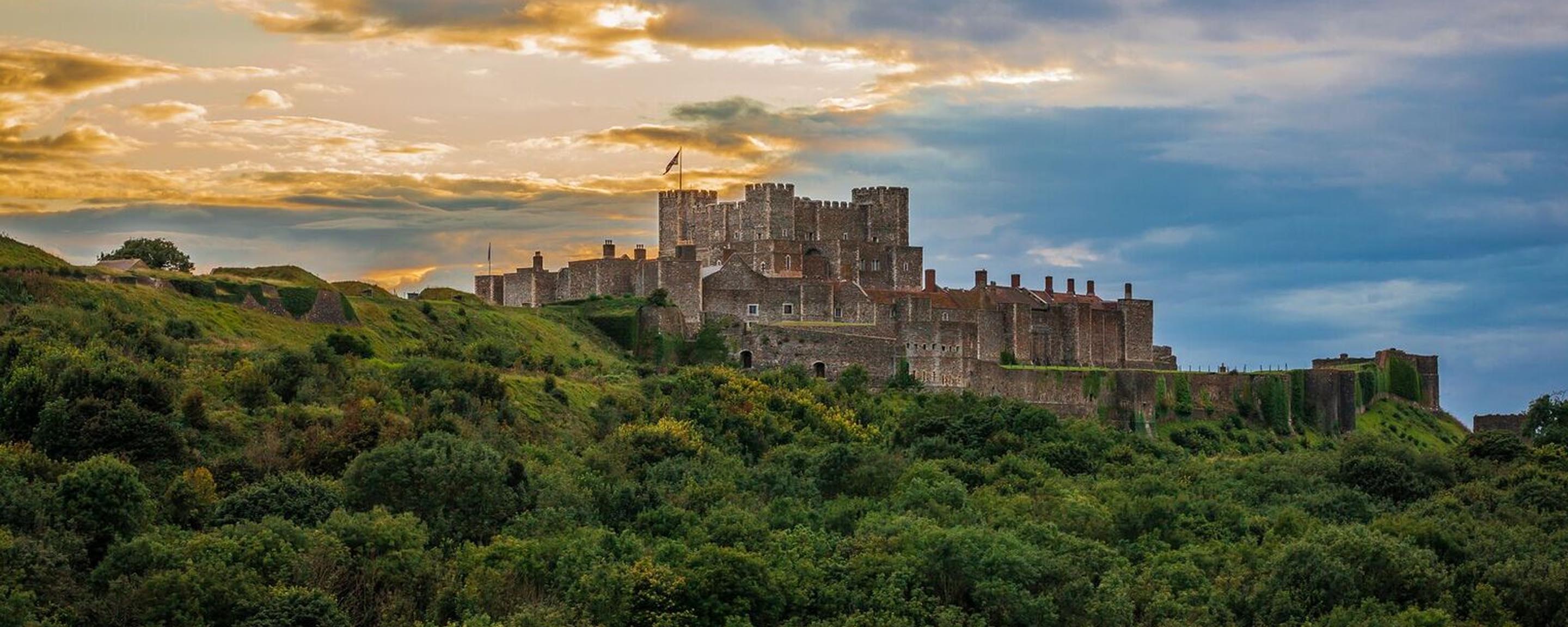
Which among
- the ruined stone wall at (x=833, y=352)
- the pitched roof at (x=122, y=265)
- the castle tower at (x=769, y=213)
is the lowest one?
the ruined stone wall at (x=833, y=352)

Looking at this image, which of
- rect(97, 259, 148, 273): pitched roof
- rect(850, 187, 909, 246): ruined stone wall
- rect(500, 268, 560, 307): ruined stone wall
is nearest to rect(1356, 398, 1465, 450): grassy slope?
rect(850, 187, 909, 246): ruined stone wall

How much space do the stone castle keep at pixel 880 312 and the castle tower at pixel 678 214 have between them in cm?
7

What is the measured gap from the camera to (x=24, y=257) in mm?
53375

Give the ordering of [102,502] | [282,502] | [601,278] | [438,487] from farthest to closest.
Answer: [601,278]
[438,487]
[282,502]
[102,502]

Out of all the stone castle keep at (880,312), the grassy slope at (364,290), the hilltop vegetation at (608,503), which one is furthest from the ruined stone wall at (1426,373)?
the grassy slope at (364,290)

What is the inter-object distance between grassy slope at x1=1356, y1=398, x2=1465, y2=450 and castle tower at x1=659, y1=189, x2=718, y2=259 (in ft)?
100

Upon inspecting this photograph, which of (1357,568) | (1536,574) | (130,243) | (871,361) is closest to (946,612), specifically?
(1357,568)

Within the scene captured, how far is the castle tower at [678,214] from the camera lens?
8556 centimetres

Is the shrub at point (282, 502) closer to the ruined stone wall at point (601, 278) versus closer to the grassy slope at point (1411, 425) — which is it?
the ruined stone wall at point (601, 278)

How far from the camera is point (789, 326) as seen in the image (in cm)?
7156

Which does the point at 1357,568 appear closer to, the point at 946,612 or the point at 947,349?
the point at 946,612

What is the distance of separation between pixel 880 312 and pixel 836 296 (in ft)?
11.4

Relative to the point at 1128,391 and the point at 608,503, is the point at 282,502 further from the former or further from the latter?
the point at 1128,391

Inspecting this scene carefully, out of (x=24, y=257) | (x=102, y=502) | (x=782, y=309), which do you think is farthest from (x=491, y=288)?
(x=102, y=502)
